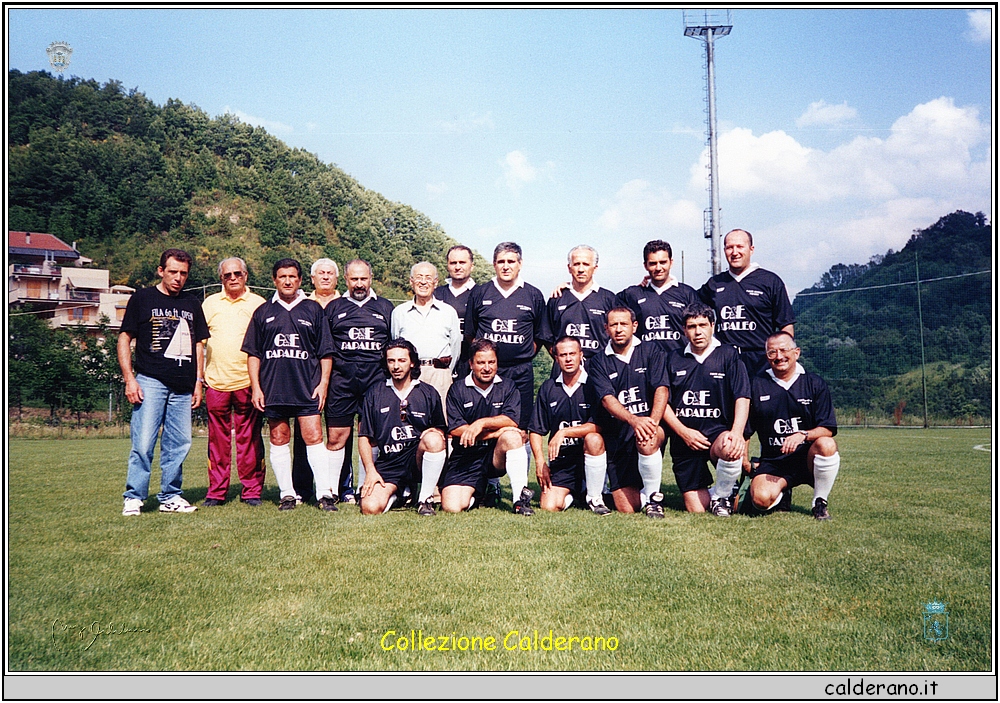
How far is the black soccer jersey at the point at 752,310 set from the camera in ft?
17.3

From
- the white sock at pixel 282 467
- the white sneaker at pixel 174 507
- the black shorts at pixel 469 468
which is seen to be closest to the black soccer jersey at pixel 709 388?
the black shorts at pixel 469 468

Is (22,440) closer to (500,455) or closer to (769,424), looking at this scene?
(500,455)

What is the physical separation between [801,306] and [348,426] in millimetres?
20257

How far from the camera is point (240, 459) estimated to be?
5.57 metres

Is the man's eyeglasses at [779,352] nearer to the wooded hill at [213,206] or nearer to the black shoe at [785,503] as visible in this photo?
the black shoe at [785,503]

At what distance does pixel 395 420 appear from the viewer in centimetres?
505

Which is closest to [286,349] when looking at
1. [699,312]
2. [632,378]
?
[632,378]

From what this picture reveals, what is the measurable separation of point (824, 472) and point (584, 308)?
208cm

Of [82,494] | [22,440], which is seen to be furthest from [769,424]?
[22,440]

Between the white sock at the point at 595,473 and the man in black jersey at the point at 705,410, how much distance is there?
55 cm

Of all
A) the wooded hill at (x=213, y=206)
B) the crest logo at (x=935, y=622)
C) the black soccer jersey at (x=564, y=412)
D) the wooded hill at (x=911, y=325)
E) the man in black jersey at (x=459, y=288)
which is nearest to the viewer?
the crest logo at (x=935, y=622)

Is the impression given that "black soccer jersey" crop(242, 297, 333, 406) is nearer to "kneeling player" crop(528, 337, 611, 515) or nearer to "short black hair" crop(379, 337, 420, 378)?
"short black hair" crop(379, 337, 420, 378)

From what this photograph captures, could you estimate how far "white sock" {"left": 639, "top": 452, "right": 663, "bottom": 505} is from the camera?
491cm
